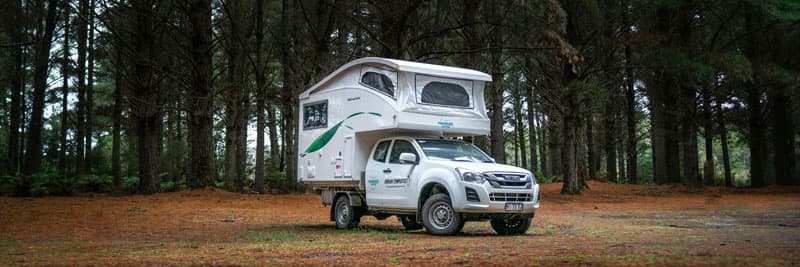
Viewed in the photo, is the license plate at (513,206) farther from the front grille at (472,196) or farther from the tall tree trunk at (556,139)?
the tall tree trunk at (556,139)

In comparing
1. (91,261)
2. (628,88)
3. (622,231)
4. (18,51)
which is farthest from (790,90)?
(18,51)

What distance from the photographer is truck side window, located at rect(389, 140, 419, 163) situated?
45.4 feet

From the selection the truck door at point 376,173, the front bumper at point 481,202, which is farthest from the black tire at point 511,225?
the truck door at point 376,173

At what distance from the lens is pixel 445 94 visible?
47.4 ft

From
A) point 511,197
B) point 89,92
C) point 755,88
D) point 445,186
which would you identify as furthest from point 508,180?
point 89,92

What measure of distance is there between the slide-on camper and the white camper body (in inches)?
0.8

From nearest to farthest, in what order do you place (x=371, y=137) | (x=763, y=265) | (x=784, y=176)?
→ (x=763, y=265), (x=371, y=137), (x=784, y=176)

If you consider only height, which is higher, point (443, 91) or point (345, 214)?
point (443, 91)

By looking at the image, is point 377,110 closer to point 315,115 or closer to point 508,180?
point 315,115

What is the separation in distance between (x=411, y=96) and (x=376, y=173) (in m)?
1.67

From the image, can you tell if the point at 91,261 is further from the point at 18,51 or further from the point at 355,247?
the point at 18,51

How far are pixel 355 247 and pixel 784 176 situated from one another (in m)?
30.5

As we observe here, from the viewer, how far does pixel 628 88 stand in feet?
122

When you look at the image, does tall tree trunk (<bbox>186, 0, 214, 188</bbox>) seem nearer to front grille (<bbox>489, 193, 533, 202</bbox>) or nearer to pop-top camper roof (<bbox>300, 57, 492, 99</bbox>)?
pop-top camper roof (<bbox>300, 57, 492, 99</bbox>)
